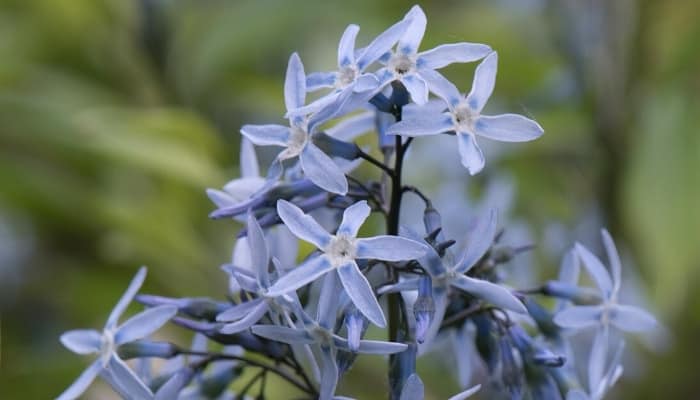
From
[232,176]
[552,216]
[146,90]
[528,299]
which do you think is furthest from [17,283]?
[528,299]

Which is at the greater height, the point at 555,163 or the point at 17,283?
the point at 17,283

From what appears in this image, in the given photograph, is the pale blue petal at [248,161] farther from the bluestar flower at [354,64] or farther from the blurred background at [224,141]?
the blurred background at [224,141]

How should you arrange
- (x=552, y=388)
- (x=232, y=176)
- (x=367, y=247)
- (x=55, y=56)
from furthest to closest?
(x=55, y=56) → (x=232, y=176) → (x=552, y=388) → (x=367, y=247)

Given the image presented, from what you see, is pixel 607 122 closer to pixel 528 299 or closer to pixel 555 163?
pixel 555 163

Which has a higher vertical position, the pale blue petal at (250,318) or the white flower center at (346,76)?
the white flower center at (346,76)

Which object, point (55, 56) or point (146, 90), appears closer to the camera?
point (146, 90)

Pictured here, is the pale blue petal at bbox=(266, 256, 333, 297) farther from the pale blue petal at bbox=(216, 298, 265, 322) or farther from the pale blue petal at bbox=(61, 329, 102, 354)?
the pale blue petal at bbox=(61, 329, 102, 354)

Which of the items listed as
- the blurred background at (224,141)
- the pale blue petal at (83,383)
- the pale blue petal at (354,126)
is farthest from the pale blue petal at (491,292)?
the blurred background at (224,141)
